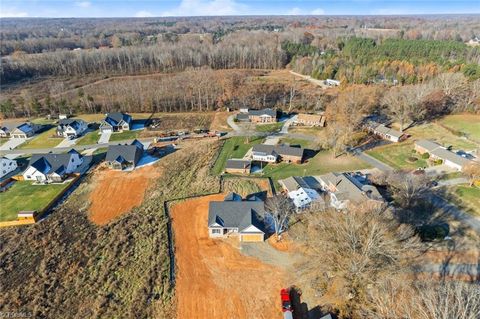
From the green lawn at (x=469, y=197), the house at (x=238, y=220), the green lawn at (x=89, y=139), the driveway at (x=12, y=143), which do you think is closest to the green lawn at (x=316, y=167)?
the house at (x=238, y=220)

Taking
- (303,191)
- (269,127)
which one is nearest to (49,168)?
(303,191)

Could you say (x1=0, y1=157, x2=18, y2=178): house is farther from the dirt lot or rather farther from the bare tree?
the bare tree

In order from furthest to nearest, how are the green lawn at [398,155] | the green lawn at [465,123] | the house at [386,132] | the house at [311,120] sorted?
the house at [311,120] → the green lawn at [465,123] → the house at [386,132] → the green lawn at [398,155]

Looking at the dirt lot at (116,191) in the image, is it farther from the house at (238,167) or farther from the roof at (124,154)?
the house at (238,167)

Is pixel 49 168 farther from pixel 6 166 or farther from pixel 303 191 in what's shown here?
pixel 303 191

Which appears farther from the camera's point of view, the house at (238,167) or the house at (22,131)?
the house at (22,131)

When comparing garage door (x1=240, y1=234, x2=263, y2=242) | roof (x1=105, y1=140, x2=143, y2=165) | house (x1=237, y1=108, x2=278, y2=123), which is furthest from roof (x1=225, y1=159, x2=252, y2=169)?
house (x1=237, y1=108, x2=278, y2=123)

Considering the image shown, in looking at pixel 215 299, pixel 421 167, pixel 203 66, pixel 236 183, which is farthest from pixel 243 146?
pixel 203 66
